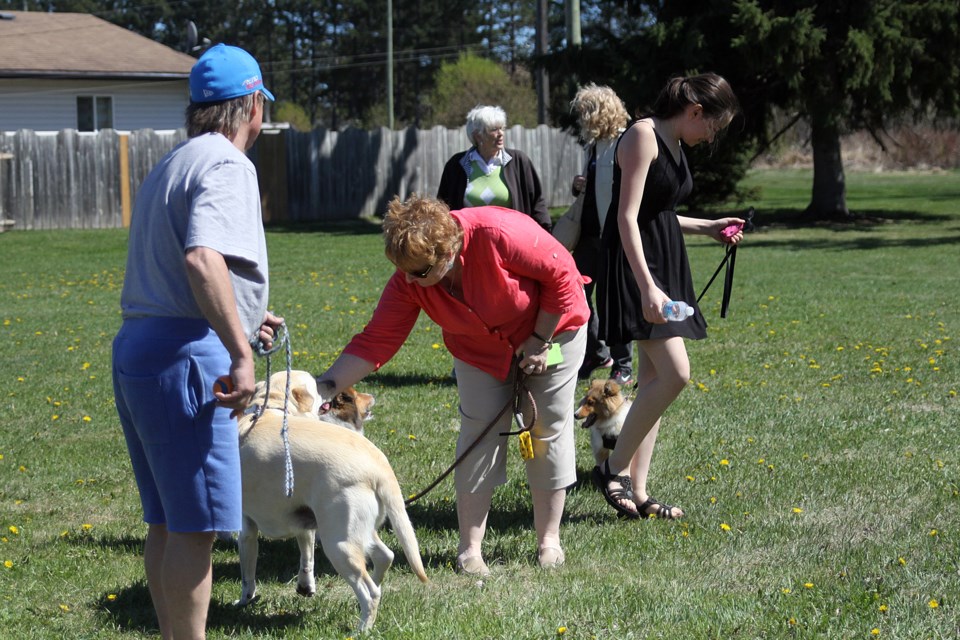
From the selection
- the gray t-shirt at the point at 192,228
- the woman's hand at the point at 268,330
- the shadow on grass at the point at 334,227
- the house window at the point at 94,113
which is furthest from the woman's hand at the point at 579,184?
the house window at the point at 94,113

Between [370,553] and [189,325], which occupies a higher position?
[189,325]

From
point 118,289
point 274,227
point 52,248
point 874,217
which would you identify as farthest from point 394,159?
point 118,289

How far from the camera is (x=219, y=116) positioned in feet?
10.6

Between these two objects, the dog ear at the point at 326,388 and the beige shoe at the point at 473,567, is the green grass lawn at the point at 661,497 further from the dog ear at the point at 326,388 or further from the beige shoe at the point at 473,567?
the dog ear at the point at 326,388

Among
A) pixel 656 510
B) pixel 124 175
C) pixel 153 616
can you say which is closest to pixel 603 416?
pixel 656 510

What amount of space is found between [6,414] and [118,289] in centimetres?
746

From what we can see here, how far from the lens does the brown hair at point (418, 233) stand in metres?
3.90

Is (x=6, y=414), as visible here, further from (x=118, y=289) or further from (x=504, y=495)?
(x=118, y=289)

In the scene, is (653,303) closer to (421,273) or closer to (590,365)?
(421,273)

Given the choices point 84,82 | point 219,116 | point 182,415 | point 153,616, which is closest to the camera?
point 182,415

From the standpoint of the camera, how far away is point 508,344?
452 cm

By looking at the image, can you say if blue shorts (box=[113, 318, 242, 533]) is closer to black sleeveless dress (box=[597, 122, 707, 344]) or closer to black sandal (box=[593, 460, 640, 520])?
black sleeveless dress (box=[597, 122, 707, 344])

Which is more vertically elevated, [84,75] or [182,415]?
[84,75]

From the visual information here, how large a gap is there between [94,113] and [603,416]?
29193mm
